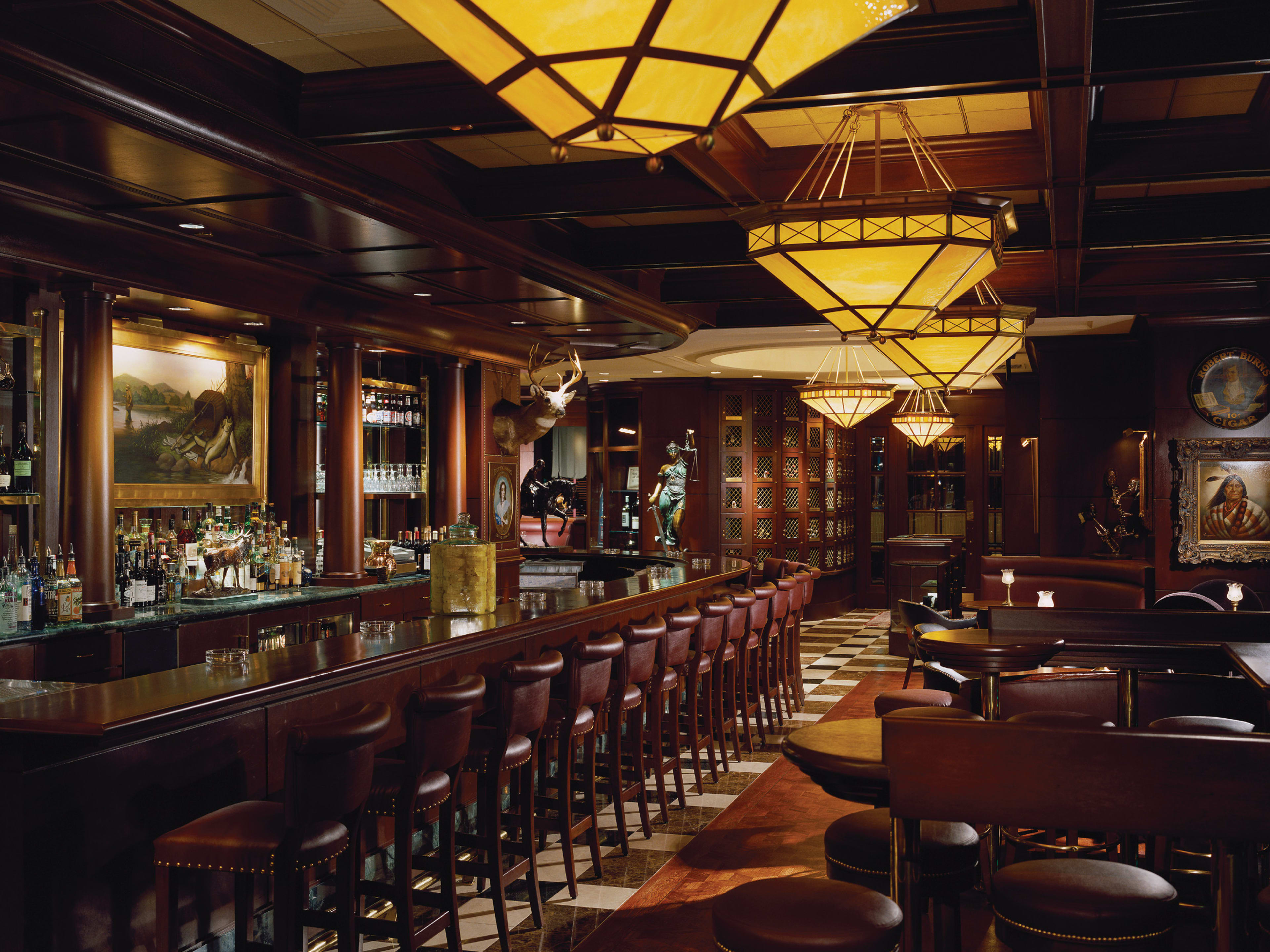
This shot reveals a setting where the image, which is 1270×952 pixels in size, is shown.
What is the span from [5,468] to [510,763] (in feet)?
10.1

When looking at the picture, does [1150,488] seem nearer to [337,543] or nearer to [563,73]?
[337,543]

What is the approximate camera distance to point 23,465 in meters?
5.35

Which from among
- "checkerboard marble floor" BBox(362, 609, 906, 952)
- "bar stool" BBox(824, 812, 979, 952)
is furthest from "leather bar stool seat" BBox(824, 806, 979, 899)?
"checkerboard marble floor" BBox(362, 609, 906, 952)

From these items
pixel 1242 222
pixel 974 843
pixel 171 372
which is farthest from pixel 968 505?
pixel 974 843

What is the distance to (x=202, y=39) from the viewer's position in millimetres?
3846

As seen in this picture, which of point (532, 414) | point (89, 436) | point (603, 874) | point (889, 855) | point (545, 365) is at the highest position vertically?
point (545, 365)

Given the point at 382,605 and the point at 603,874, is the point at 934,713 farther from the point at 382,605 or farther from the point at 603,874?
the point at 382,605

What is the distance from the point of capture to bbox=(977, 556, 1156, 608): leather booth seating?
9773 mm

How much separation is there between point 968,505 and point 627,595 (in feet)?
35.2

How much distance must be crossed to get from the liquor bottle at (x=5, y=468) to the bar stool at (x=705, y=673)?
11.6ft

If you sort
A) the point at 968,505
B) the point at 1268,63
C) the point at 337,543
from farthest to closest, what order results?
1. the point at 968,505
2. the point at 337,543
3. the point at 1268,63

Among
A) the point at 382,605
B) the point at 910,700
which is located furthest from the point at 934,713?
the point at 382,605

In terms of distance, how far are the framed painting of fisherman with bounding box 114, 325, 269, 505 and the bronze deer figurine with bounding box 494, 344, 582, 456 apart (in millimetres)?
2354

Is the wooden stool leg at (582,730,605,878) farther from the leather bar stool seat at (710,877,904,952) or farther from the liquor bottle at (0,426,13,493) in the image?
the liquor bottle at (0,426,13,493)
